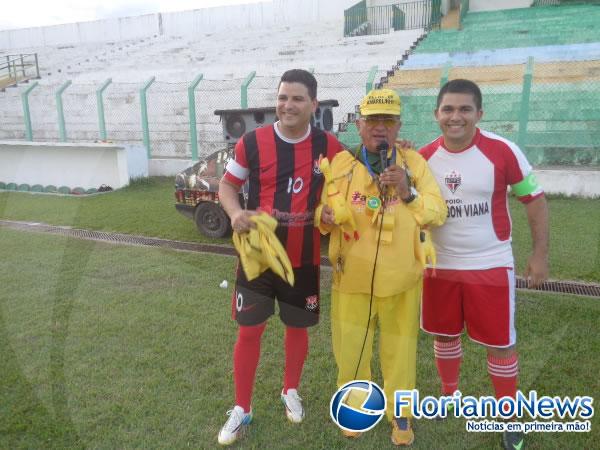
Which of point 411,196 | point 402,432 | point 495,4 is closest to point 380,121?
point 411,196

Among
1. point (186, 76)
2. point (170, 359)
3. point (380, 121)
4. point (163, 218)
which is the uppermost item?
point (186, 76)

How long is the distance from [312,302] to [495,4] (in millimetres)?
21406

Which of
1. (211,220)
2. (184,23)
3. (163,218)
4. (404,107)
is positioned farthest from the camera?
(184,23)

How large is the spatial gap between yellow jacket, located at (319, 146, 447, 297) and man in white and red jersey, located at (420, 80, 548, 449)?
0.16 m

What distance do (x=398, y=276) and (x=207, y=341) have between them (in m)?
1.92

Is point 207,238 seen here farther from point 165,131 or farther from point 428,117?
point 165,131

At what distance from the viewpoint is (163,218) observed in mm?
8055

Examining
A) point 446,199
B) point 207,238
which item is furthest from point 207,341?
point 207,238

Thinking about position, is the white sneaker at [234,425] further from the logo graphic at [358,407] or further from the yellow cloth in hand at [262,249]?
the yellow cloth in hand at [262,249]

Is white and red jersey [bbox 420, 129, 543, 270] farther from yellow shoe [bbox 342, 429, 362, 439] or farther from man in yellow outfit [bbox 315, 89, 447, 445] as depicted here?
yellow shoe [bbox 342, 429, 362, 439]

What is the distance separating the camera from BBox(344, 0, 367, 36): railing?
784 inches

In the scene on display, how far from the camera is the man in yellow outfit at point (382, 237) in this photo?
2262 mm

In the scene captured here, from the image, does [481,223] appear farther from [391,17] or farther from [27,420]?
[391,17]

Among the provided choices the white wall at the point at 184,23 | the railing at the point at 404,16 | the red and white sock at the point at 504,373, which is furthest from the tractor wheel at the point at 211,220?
the white wall at the point at 184,23
